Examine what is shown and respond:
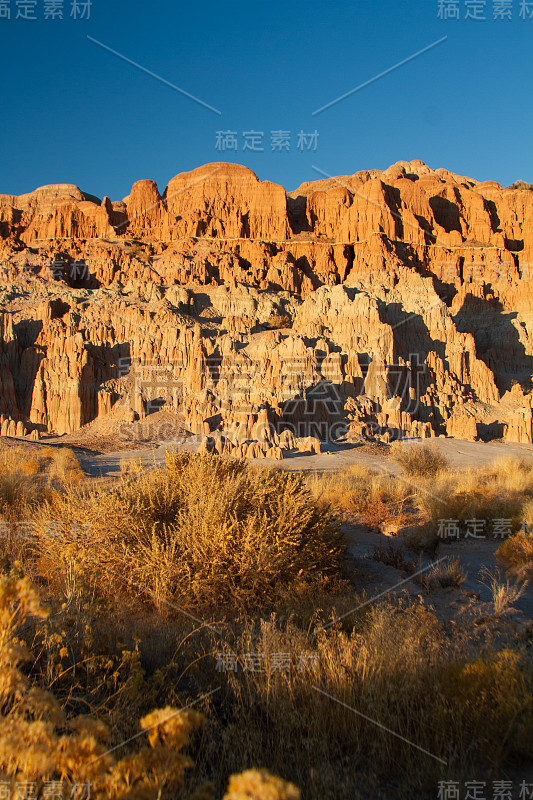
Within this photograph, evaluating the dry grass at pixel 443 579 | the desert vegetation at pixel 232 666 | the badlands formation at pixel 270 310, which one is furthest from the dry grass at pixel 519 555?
the badlands formation at pixel 270 310

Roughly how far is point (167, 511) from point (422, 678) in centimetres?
335

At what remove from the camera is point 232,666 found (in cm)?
302

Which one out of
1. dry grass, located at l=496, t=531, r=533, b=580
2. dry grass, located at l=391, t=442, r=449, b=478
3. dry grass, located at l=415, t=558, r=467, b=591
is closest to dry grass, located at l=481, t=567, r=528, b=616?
dry grass, located at l=496, t=531, r=533, b=580

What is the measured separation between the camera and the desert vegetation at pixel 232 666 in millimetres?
1636

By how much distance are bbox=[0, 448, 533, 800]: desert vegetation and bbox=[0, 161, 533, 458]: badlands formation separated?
14895mm

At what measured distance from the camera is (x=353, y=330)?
127ft

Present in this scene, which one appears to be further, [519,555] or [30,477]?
[30,477]

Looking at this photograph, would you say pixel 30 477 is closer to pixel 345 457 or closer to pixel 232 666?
pixel 232 666

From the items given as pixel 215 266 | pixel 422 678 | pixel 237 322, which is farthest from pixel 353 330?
pixel 422 678

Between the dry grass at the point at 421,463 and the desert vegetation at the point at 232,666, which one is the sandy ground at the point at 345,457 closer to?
the dry grass at the point at 421,463

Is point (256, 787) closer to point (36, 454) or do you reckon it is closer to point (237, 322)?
point (36, 454)

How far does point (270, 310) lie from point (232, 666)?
158ft

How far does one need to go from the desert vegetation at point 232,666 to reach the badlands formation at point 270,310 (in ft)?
48.9

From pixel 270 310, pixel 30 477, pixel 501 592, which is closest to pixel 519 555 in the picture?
pixel 501 592
